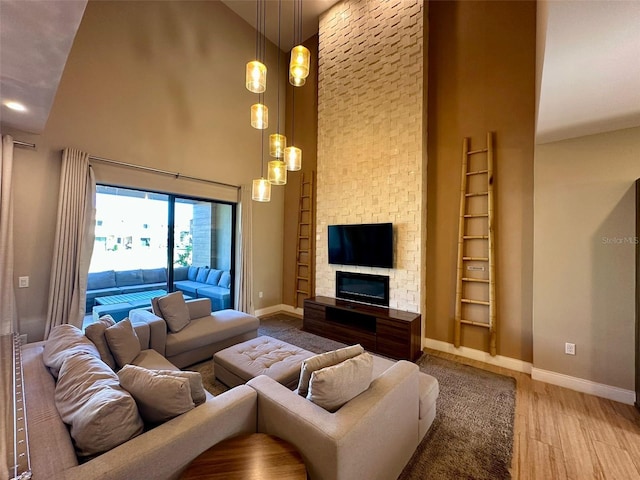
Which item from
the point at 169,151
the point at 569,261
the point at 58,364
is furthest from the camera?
the point at 169,151

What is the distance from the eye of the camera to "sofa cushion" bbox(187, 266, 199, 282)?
4676 mm

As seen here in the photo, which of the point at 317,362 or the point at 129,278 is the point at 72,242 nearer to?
the point at 129,278

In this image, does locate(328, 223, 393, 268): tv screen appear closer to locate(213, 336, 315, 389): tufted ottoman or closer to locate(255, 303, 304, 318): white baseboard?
locate(255, 303, 304, 318): white baseboard

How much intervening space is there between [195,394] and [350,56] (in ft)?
17.5

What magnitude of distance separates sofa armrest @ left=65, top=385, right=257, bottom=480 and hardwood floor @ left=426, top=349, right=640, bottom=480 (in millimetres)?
1920

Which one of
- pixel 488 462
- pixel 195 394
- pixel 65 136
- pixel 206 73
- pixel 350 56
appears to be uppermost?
pixel 350 56

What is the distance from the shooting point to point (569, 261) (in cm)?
289

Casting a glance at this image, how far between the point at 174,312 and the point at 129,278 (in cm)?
141

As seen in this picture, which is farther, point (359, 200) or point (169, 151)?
point (359, 200)

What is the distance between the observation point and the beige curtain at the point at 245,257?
502cm

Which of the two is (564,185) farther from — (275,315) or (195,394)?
(275,315)

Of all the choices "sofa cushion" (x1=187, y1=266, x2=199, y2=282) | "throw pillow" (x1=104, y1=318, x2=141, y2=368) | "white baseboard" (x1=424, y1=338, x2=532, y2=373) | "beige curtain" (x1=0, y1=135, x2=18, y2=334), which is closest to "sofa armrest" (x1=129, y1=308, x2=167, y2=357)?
"throw pillow" (x1=104, y1=318, x2=141, y2=368)

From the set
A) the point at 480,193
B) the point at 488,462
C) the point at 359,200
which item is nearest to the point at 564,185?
the point at 480,193

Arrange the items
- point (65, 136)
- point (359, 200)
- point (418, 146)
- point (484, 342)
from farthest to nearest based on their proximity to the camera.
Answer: point (359, 200)
point (418, 146)
point (484, 342)
point (65, 136)
